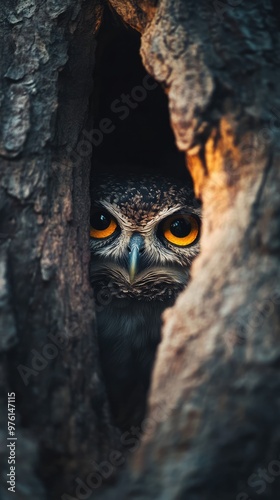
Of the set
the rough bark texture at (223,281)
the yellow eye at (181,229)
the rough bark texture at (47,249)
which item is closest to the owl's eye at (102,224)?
the yellow eye at (181,229)

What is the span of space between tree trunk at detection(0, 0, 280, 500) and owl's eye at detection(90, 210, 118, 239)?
734 mm

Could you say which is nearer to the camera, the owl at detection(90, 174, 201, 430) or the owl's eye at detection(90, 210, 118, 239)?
the owl at detection(90, 174, 201, 430)

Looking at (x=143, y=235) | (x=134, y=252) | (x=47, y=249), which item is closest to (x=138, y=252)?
(x=134, y=252)

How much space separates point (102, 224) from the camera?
336 centimetres

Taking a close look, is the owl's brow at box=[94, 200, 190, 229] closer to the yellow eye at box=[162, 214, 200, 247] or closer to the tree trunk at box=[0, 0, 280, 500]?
the yellow eye at box=[162, 214, 200, 247]

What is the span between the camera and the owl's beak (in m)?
3.14

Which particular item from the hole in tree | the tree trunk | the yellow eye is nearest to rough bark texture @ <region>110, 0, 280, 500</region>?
the tree trunk

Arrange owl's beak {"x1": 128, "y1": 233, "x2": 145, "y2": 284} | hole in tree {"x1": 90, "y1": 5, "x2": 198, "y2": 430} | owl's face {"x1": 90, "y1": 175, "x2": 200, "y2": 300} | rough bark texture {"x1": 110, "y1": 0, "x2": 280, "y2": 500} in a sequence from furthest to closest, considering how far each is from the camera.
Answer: owl's face {"x1": 90, "y1": 175, "x2": 200, "y2": 300} → owl's beak {"x1": 128, "y1": 233, "x2": 145, "y2": 284} → hole in tree {"x1": 90, "y1": 5, "x2": 198, "y2": 430} → rough bark texture {"x1": 110, "y1": 0, "x2": 280, "y2": 500}

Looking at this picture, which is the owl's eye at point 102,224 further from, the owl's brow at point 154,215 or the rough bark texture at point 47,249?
the rough bark texture at point 47,249

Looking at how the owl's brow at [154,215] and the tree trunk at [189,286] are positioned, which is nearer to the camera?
the tree trunk at [189,286]

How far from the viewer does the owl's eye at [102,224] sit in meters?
3.34

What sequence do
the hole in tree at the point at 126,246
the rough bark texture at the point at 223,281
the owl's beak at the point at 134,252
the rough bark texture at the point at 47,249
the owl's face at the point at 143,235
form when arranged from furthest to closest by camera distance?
the owl's face at the point at 143,235
the owl's beak at the point at 134,252
the hole in tree at the point at 126,246
the rough bark texture at the point at 47,249
the rough bark texture at the point at 223,281

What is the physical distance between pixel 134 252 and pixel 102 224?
0.31 m

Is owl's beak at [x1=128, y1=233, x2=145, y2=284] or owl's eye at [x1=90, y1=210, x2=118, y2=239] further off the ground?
owl's eye at [x1=90, y1=210, x2=118, y2=239]
